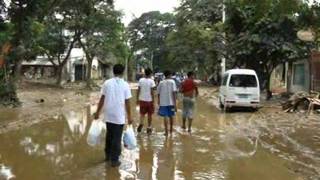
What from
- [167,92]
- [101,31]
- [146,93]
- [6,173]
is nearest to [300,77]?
[101,31]

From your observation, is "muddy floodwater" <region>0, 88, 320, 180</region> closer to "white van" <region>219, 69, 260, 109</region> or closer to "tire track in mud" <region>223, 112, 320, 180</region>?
"tire track in mud" <region>223, 112, 320, 180</region>

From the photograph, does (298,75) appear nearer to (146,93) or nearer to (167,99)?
(167,99)

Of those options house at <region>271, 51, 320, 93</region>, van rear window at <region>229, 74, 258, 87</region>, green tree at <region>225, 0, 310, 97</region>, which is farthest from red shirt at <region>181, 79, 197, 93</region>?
house at <region>271, 51, 320, 93</region>

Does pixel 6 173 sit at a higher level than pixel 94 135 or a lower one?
lower

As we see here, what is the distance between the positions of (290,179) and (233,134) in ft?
23.3

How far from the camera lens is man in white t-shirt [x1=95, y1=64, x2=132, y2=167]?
35.0 ft

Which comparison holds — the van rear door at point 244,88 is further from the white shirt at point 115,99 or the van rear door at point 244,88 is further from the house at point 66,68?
the house at point 66,68

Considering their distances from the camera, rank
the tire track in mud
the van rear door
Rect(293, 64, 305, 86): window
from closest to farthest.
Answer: the tire track in mud, the van rear door, Rect(293, 64, 305, 86): window

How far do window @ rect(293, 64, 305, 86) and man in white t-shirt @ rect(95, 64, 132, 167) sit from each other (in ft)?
97.1

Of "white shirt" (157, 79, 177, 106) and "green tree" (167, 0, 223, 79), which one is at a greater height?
"green tree" (167, 0, 223, 79)

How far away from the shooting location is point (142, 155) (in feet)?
40.8

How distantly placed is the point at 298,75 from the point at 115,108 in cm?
3139

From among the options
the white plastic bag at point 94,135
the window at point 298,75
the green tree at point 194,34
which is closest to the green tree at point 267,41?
the window at point 298,75

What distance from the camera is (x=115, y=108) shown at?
1065cm
